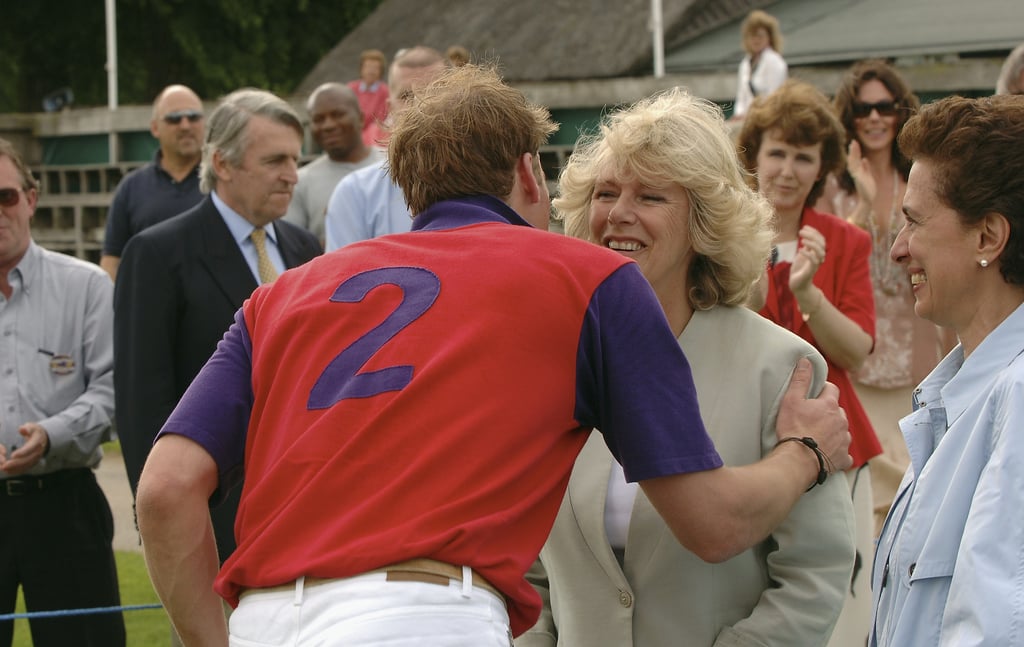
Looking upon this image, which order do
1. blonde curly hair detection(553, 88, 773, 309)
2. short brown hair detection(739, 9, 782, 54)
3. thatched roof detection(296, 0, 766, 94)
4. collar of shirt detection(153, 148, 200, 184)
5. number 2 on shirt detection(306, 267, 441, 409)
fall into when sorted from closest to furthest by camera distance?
1. number 2 on shirt detection(306, 267, 441, 409)
2. blonde curly hair detection(553, 88, 773, 309)
3. collar of shirt detection(153, 148, 200, 184)
4. short brown hair detection(739, 9, 782, 54)
5. thatched roof detection(296, 0, 766, 94)

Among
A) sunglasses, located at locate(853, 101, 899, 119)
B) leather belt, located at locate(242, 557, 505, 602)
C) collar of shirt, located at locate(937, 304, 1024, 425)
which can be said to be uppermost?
sunglasses, located at locate(853, 101, 899, 119)

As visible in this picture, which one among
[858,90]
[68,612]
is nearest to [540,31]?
[858,90]

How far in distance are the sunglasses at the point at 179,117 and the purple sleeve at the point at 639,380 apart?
6455 mm

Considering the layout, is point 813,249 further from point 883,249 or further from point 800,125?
point 883,249

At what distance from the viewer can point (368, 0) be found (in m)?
27.4

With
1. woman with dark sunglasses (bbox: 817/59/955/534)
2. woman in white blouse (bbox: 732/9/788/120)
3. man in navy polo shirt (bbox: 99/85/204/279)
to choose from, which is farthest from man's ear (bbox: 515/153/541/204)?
woman in white blouse (bbox: 732/9/788/120)

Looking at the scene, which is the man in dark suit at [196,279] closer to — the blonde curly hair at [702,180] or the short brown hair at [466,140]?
the blonde curly hair at [702,180]

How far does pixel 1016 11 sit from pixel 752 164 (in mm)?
9447

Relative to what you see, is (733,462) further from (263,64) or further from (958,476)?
(263,64)

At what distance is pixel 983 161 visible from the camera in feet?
9.16

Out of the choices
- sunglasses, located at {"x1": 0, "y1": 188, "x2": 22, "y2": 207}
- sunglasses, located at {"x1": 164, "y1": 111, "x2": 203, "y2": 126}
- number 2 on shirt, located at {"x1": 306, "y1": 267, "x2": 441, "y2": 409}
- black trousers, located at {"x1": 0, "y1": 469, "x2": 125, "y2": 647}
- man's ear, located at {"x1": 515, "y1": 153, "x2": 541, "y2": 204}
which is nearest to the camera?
number 2 on shirt, located at {"x1": 306, "y1": 267, "x2": 441, "y2": 409}

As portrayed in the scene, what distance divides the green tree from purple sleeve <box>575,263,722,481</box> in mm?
23410

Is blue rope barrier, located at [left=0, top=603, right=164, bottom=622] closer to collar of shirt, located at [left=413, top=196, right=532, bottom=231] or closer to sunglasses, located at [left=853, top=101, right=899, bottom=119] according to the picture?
collar of shirt, located at [left=413, top=196, right=532, bottom=231]

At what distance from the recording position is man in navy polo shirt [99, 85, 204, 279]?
26.0 feet
